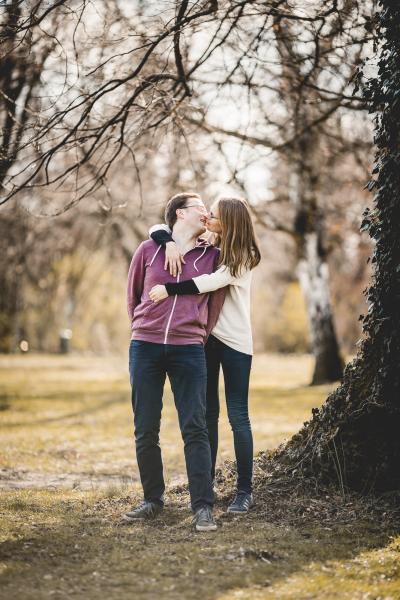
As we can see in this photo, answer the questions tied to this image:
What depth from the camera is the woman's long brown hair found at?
15.0 ft

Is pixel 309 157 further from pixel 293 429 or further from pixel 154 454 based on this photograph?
pixel 154 454

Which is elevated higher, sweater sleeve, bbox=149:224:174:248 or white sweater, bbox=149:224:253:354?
sweater sleeve, bbox=149:224:174:248

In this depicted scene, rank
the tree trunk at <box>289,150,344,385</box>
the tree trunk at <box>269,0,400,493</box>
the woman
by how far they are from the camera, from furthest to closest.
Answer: the tree trunk at <box>289,150,344,385</box> → the tree trunk at <box>269,0,400,493</box> → the woman

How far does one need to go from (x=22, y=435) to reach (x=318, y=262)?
8.30 metres

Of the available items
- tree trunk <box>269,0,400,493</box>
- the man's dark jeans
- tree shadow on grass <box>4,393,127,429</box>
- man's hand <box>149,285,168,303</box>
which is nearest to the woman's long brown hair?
man's hand <box>149,285,168,303</box>

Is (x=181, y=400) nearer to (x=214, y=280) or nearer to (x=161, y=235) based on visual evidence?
(x=214, y=280)

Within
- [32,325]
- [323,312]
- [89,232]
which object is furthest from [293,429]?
[32,325]

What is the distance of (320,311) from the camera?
51.1 ft

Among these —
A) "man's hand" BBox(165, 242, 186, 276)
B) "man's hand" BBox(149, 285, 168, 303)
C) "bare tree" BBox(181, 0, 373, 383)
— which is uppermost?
"bare tree" BBox(181, 0, 373, 383)

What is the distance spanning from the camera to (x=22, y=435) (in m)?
9.38

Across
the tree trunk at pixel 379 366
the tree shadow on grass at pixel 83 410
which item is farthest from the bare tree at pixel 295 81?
the tree shadow on grass at pixel 83 410

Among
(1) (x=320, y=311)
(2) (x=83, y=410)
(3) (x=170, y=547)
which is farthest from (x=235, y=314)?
(1) (x=320, y=311)

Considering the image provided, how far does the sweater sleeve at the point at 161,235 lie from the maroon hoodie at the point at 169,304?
4 centimetres

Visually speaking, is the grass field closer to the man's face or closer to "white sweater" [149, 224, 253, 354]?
"white sweater" [149, 224, 253, 354]
